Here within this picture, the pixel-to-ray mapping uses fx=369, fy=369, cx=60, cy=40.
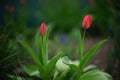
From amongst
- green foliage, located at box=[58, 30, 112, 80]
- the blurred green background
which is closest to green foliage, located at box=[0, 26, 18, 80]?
green foliage, located at box=[58, 30, 112, 80]

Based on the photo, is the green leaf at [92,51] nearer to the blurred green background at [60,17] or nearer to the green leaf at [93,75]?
the green leaf at [93,75]

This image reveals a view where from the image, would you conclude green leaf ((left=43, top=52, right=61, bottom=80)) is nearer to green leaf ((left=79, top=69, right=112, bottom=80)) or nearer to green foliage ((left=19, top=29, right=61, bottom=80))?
green foliage ((left=19, top=29, right=61, bottom=80))

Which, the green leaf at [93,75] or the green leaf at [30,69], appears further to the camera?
the green leaf at [30,69]

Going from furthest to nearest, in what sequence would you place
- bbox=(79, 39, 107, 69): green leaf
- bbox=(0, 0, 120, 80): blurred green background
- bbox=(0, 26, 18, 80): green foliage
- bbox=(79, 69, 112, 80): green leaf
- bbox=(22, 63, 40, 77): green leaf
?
bbox=(0, 0, 120, 80): blurred green background, bbox=(22, 63, 40, 77): green leaf, bbox=(0, 26, 18, 80): green foliage, bbox=(79, 69, 112, 80): green leaf, bbox=(79, 39, 107, 69): green leaf

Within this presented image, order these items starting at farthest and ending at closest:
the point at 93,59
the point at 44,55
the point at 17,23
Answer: the point at 17,23
the point at 93,59
the point at 44,55

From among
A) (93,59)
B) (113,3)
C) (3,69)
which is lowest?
(93,59)

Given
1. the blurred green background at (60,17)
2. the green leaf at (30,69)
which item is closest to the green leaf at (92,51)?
the green leaf at (30,69)

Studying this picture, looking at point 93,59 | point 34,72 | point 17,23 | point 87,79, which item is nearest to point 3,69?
point 34,72

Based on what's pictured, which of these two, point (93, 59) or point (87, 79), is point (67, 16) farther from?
point (87, 79)

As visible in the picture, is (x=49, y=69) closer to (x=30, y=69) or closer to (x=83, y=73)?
(x=83, y=73)

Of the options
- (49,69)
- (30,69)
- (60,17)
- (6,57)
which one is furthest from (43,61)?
(60,17)

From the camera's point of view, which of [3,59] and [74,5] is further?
[74,5]

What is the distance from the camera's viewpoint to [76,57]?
5582 mm

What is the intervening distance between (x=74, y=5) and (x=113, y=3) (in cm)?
162
